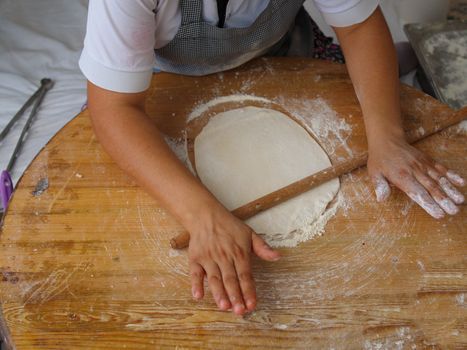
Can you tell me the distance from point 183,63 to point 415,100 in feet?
1.71

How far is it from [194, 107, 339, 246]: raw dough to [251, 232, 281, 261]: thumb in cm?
7

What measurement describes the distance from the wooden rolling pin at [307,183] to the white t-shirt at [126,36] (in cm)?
29

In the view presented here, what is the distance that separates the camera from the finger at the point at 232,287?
79 cm

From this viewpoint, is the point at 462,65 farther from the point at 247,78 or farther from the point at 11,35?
the point at 11,35

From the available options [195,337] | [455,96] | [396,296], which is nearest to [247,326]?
[195,337]

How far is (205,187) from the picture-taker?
0.94 m

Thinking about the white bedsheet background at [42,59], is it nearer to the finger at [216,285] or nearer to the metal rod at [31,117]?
the metal rod at [31,117]

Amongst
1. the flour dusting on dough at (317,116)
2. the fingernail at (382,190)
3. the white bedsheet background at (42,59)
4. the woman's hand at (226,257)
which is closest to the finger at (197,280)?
the woman's hand at (226,257)

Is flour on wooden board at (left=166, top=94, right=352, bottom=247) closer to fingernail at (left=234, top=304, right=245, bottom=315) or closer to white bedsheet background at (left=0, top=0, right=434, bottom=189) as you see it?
fingernail at (left=234, top=304, right=245, bottom=315)

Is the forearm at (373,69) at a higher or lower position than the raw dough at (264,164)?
higher

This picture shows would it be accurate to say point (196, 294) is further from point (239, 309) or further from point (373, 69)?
point (373, 69)

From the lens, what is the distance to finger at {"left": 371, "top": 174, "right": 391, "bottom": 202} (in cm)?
97

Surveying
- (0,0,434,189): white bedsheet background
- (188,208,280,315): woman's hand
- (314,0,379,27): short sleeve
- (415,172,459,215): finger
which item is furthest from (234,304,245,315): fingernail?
(0,0,434,189): white bedsheet background

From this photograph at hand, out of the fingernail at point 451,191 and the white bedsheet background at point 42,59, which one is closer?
the fingernail at point 451,191
